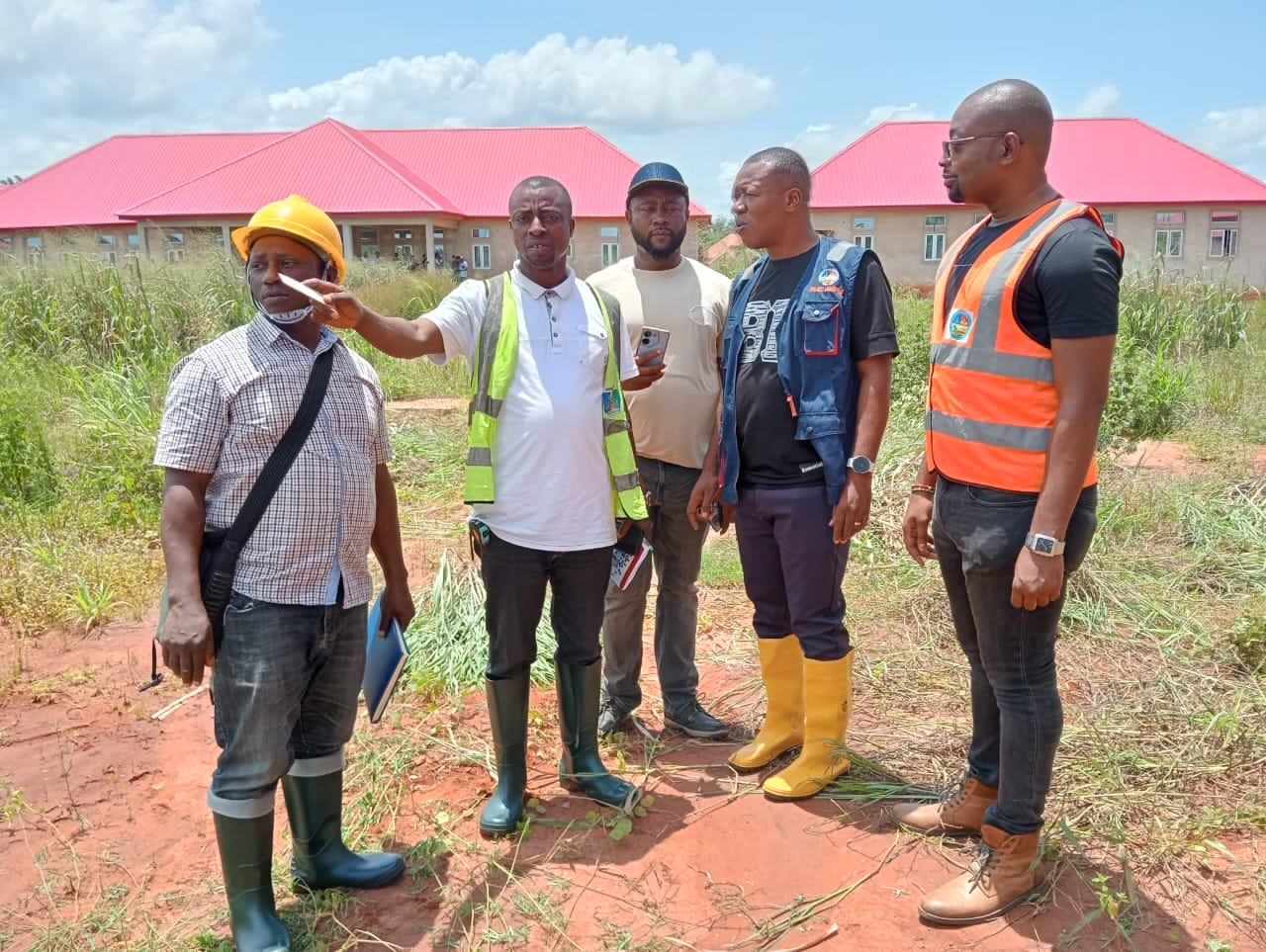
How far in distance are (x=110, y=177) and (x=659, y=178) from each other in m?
34.4

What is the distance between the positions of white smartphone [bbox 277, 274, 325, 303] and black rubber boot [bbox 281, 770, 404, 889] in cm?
132

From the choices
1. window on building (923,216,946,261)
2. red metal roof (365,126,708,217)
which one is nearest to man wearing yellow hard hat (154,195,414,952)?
red metal roof (365,126,708,217)

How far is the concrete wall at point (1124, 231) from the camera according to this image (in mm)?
26672

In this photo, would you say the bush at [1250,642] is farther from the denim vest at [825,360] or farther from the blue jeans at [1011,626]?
the denim vest at [825,360]

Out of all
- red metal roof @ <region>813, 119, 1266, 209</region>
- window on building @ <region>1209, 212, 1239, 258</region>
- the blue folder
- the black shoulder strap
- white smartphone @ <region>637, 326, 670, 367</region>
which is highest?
red metal roof @ <region>813, 119, 1266, 209</region>

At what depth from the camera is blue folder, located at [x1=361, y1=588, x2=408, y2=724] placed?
8.86 feet

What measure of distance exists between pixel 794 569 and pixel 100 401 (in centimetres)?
615

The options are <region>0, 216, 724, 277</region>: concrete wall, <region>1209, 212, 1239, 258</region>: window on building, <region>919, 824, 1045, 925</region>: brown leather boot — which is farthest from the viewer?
<region>0, 216, 724, 277</region>: concrete wall

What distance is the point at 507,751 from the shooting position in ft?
9.96

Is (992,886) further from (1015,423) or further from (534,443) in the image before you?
(534,443)

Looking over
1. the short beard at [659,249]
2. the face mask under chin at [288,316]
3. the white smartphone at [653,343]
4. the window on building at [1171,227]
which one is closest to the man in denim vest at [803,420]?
the white smartphone at [653,343]

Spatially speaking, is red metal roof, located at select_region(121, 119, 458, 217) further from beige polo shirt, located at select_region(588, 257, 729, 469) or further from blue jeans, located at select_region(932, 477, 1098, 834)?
blue jeans, located at select_region(932, 477, 1098, 834)

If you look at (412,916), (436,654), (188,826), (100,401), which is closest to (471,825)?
(412,916)

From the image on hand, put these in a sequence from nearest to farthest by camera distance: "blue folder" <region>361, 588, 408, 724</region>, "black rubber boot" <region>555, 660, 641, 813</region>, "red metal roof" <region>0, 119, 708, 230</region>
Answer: "blue folder" <region>361, 588, 408, 724</region>, "black rubber boot" <region>555, 660, 641, 813</region>, "red metal roof" <region>0, 119, 708, 230</region>
